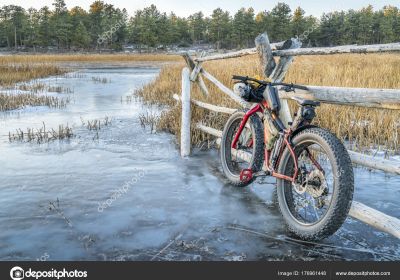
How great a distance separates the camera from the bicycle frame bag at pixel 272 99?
155 inches

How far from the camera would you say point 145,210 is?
396 centimetres

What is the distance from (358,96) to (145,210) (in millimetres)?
2242

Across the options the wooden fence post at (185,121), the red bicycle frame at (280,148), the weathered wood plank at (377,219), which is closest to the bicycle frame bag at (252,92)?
the red bicycle frame at (280,148)

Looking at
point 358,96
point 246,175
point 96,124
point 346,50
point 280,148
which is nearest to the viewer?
point 358,96

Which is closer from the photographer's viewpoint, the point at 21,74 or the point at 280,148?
the point at 280,148

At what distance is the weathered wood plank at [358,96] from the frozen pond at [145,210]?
111cm

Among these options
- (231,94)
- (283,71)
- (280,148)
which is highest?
(283,71)

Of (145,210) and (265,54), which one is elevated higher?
(265,54)

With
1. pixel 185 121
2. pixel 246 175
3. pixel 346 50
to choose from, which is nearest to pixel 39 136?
pixel 185 121

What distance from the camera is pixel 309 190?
132 inches

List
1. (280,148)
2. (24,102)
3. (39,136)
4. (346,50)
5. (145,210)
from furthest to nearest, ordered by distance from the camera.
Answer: (24,102), (39,136), (145,210), (280,148), (346,50)

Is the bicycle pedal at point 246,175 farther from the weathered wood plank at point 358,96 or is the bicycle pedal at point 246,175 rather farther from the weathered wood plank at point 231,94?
the weathered wood plank at point 231,94

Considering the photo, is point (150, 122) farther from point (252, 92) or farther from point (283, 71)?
point (252, 92)

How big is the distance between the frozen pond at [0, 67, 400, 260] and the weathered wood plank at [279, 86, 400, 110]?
1.11 m
